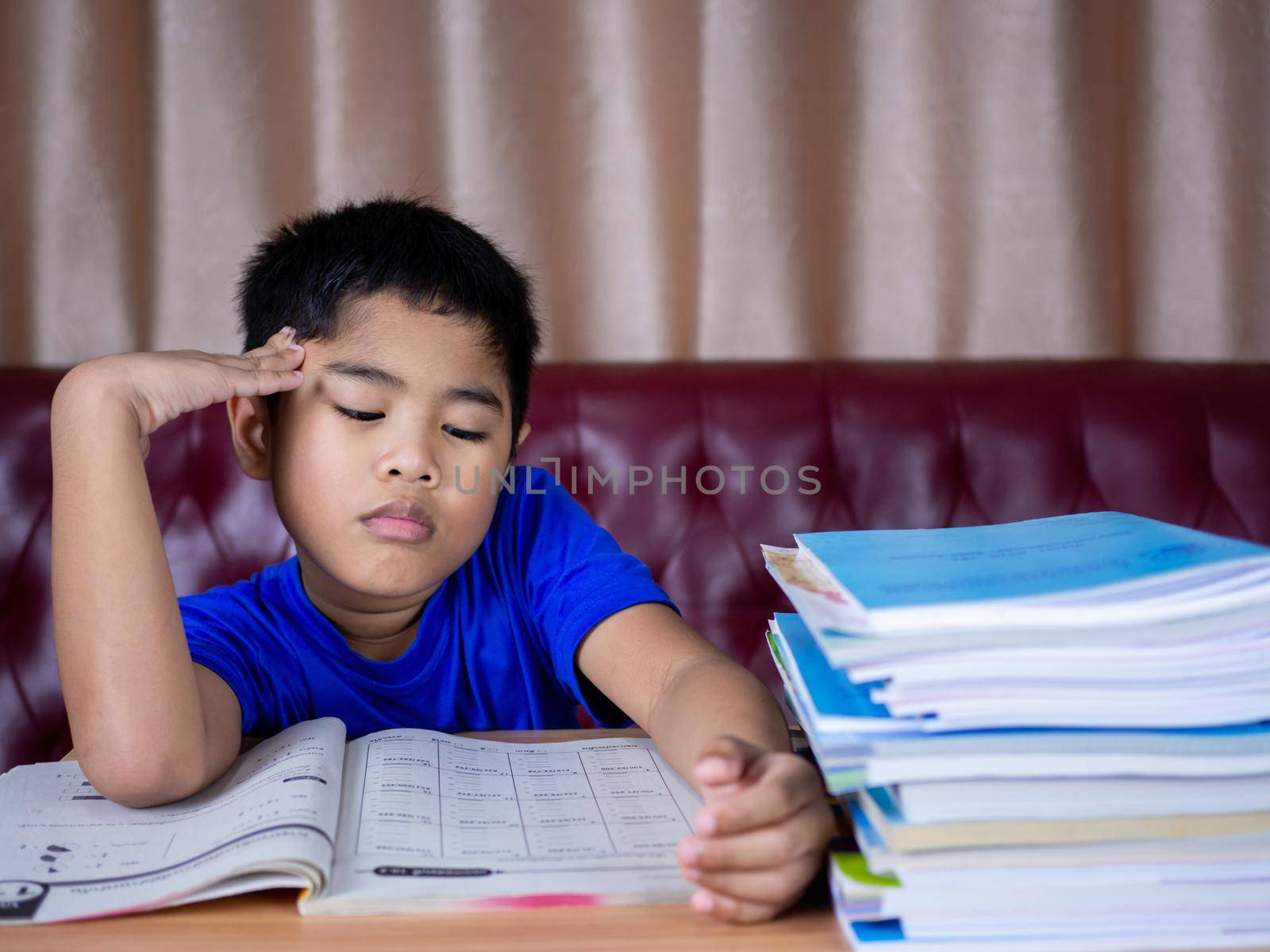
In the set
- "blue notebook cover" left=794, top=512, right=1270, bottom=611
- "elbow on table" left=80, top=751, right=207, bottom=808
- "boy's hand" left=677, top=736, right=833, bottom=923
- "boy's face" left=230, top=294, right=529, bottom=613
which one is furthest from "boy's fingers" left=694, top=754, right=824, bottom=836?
"boy's face" left=230, top=294, right=529, bottom=613

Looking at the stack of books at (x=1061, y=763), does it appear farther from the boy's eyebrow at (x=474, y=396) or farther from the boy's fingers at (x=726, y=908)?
the boy's eyebrow at (x=474, y=396)

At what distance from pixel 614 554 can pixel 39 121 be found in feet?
4.41

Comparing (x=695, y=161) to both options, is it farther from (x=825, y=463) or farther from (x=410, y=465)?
(x=410, y=465)

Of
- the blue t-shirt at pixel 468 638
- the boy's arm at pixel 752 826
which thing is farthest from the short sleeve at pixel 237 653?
the boy's arm at pixel 752 826

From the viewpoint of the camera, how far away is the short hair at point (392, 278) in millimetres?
985

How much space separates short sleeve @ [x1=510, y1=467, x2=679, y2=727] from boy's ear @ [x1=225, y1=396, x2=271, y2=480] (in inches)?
10.6

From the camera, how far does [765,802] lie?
0.51 m

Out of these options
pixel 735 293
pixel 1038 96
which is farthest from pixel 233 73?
pixel 1038 96

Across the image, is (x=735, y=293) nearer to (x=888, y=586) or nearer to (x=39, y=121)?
(x=39, y=121)

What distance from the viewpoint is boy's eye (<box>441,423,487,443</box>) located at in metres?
0.93

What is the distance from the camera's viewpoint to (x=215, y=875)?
511 mm

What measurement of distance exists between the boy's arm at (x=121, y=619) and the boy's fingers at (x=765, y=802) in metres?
0.36

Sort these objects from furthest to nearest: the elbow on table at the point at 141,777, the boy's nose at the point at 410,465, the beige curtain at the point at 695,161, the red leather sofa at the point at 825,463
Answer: the beige curtain at the point at 695,161
the red leather sofa at the point at 825,463
the boy's nose at the point at 410,465
the elbow on table at the point at 141,777

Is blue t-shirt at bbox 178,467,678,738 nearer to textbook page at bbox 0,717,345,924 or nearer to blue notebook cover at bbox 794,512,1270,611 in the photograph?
textbook page at bbox 0,717,345,924
